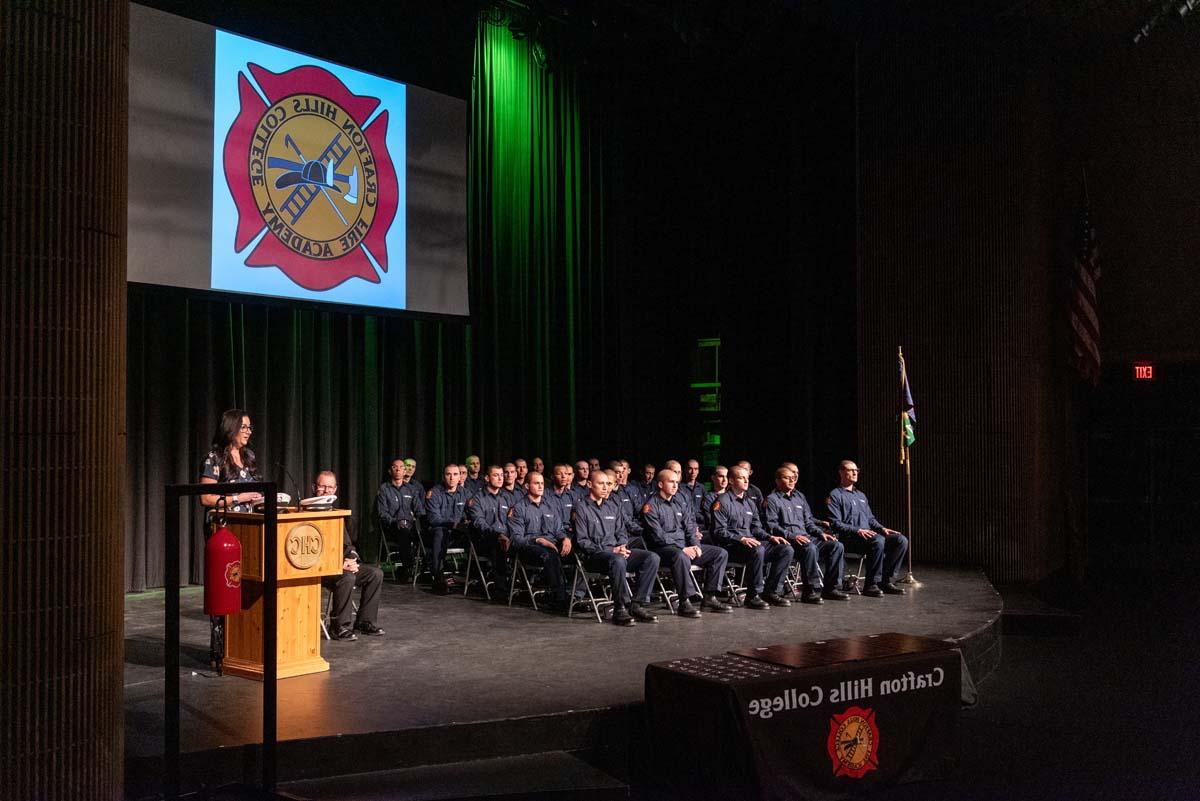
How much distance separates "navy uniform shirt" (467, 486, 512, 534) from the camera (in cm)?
902

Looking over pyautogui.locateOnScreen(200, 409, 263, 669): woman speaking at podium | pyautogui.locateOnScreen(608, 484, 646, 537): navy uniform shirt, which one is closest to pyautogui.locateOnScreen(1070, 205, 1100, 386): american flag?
pyautogui.locateOnScreen(608, 484, 646, 537): navy uniform shirt

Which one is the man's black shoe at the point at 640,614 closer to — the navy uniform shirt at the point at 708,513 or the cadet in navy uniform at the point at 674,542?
the cadet in navy uniform at the point at 674,542

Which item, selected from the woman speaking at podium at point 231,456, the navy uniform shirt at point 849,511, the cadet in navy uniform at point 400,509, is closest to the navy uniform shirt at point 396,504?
the cadet in navy uniform at point 400,509

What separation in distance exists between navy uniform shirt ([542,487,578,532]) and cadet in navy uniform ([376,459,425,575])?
4.37ft

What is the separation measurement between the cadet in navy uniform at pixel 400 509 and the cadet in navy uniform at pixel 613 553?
7.29 ft

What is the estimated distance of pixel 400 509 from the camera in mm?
9820

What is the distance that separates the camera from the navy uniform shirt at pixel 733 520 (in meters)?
8.32

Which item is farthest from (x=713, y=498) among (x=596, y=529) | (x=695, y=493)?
(x=695, y=493)

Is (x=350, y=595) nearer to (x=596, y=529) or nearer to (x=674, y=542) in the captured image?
(x=596, y=529)

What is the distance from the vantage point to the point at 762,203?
41.4 feet

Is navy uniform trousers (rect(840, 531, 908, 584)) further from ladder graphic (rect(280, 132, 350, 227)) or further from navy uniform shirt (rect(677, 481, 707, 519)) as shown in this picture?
ladder graphic (rect(280, 132, 350, 227))

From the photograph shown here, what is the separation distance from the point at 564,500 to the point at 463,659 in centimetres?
320

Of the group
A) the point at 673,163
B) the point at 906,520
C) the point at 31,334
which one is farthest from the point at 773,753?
the point at 673,163

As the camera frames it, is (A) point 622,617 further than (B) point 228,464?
Yes
